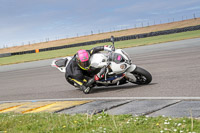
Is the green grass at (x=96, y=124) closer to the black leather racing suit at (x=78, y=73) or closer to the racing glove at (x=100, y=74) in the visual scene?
the racing glove at (x=100, y=74)

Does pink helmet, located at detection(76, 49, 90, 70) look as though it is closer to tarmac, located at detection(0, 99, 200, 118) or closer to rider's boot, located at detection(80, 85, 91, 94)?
rider's boot, located at detection(80, 85, 91, 94)

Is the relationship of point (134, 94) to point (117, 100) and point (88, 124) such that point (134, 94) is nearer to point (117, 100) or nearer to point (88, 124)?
point (117, 100)

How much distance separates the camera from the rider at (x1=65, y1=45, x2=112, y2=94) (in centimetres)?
866

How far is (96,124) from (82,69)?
421cm

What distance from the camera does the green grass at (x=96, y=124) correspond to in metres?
4.43

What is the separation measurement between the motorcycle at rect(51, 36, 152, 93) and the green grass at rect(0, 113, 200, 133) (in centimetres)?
285

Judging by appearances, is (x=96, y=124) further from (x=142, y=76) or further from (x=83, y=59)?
(x=142, y=76)

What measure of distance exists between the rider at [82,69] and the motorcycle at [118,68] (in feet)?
0.52

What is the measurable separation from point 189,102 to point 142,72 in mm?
2708

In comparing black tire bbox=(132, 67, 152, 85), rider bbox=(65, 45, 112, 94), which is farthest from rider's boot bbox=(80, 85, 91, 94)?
black tire bbox=(132, 67, 152, 85)

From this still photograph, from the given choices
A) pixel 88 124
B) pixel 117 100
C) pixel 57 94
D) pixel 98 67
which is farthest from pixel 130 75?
pixel 88 124

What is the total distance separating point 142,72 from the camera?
341 inches

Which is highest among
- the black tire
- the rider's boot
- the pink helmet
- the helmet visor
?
the pink helmet

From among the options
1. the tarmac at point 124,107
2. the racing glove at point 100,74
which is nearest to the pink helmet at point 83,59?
the racing glove at point 100,74
